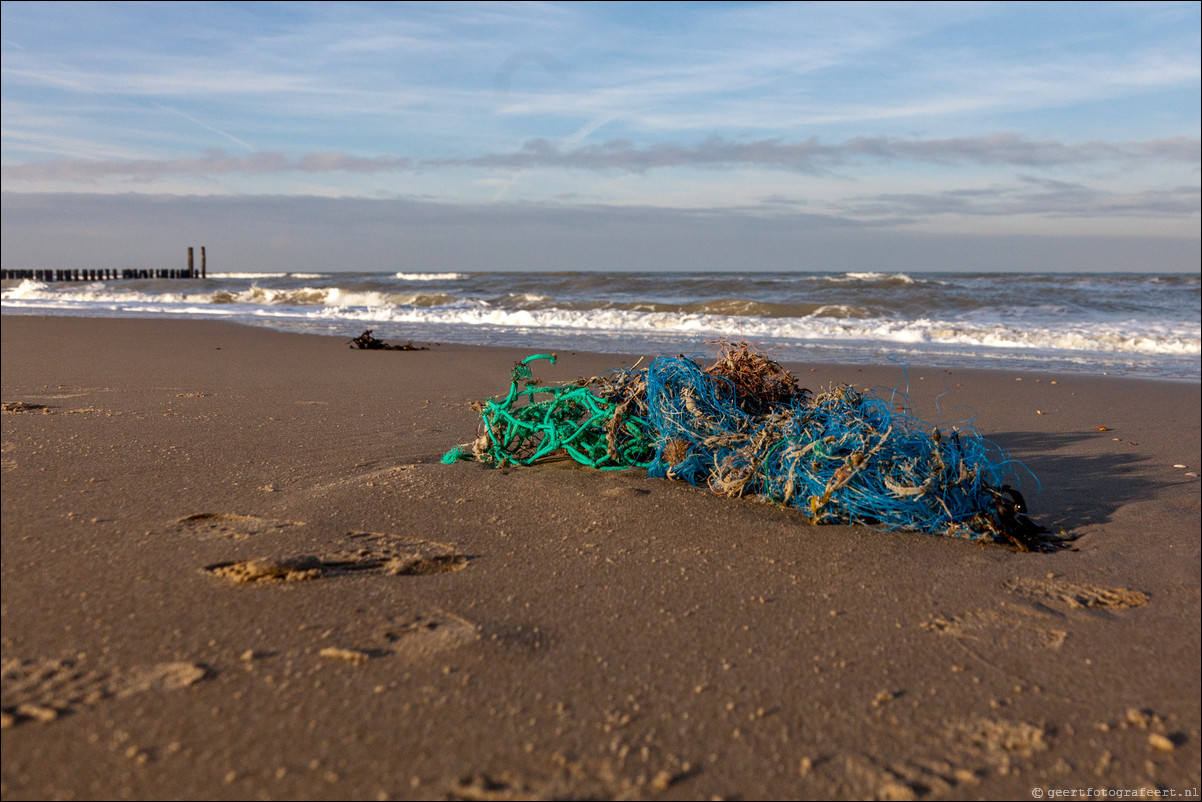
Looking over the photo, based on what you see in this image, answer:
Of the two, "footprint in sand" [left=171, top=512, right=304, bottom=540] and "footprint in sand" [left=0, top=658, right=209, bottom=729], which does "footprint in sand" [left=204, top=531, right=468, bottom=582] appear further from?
"footprint in sand" [left=0, top=658, right=209, bottom=729]

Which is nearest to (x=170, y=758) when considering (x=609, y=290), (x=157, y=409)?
(x=157, y=409)

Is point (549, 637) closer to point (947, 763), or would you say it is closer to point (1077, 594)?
point (947, 763)

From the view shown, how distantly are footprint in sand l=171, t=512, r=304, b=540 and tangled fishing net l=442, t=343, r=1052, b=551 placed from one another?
1081 millimetres

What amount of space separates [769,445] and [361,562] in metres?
1.59

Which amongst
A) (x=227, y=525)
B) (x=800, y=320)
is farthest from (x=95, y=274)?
(x=227, y=525)

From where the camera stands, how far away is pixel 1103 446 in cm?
451

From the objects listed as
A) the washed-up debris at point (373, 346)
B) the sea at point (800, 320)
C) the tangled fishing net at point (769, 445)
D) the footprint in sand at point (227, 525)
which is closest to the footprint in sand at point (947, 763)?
the tangled fishing net at point (769, 445)

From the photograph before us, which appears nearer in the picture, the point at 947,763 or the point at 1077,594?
the point at 947,763

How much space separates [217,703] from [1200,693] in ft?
7.34

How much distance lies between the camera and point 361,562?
7.75 feet

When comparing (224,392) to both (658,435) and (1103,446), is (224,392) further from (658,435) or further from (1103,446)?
(1103,446)

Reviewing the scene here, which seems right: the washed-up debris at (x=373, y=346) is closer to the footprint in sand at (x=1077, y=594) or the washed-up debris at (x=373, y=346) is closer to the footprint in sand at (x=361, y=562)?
the footprint in sand at (x=361, y=562)

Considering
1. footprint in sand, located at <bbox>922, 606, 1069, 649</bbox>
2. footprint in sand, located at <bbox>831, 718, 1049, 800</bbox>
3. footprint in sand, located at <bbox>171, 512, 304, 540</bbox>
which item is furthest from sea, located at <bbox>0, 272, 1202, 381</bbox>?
footprint in sand, located at <bbox>831, 718, 1049, 800</bbox>

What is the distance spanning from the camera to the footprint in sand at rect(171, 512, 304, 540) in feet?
8.31
